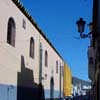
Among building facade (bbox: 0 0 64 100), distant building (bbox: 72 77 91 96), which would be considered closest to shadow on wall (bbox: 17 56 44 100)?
building facade (bbox: 0 0 64 100)

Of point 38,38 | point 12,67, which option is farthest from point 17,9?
point 38,38

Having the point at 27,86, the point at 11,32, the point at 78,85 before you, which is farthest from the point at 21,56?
the point at 78,85

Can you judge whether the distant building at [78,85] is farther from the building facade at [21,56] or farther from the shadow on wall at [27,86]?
the shadow on wall at [27,86]

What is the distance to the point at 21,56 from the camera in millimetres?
18844

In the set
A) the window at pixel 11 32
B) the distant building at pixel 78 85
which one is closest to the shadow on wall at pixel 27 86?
the window at pixel 11 32

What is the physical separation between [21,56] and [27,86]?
7.95 feet

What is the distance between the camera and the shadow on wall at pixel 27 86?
18.6 metres

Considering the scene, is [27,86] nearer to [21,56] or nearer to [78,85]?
[21,56]

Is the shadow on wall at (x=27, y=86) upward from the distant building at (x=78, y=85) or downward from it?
downward

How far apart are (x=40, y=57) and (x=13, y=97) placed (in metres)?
7.75

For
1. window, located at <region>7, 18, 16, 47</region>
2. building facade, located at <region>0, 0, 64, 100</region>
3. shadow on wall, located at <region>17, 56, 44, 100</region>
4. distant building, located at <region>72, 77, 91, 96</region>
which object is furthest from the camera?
distant building, located at <region>72, 77, 91, 96</region>

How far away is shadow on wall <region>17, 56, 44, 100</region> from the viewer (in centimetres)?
1861

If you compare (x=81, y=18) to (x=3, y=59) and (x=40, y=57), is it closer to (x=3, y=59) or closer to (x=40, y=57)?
(x=3, y=59)

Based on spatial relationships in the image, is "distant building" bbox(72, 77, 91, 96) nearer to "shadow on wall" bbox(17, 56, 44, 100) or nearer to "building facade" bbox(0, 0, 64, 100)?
"building facade" bbox(0, 0, 64, 100)
